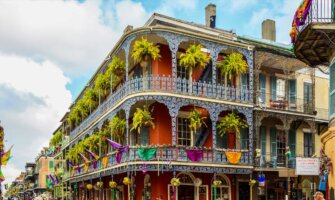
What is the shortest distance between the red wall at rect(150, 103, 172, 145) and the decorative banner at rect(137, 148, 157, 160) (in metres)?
1.85

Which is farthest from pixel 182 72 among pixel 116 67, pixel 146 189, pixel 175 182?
pixel 146 189

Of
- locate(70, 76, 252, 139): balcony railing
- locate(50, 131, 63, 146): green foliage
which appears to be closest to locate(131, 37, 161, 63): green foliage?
locate(70, 76, 252, 139): balcony railing

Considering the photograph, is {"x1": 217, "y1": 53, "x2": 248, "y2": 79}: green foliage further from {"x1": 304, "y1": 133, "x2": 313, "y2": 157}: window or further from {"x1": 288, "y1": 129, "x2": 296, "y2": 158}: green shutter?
{"x1": 304, "y1": 133, "x2": 313, "y2": 157}: window

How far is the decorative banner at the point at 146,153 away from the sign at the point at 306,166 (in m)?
6.96

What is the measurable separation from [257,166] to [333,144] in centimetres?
1323

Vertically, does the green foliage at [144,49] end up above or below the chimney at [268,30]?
below

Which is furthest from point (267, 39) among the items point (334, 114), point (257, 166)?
point (334, 114)

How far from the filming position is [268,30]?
33188 millimetres

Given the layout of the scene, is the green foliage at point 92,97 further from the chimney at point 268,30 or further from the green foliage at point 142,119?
the chimney at point 268,30

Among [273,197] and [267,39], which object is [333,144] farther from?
[267,39]

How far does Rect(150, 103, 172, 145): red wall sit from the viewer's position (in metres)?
25.9

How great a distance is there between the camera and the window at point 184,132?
85.9ft

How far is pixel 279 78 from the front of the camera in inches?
1192

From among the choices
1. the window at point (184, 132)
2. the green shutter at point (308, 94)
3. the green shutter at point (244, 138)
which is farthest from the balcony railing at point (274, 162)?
the window at point (184, 132)
